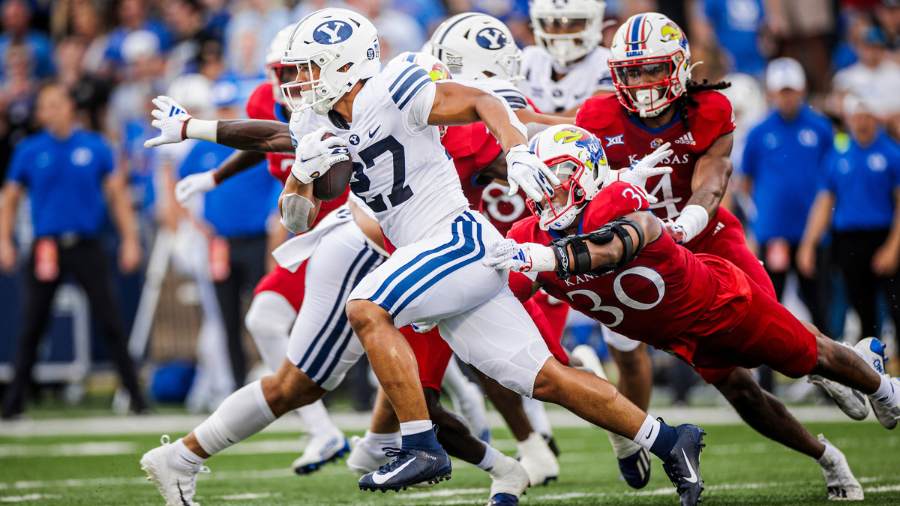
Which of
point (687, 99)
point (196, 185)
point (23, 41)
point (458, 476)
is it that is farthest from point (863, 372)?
point (23, 41)

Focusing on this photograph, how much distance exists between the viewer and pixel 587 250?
5.03m

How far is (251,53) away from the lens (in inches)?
480

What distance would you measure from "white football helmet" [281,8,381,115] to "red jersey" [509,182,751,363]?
36.2 inches

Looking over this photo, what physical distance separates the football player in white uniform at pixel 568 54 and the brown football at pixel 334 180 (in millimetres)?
2074

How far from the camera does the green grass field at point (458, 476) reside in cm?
626

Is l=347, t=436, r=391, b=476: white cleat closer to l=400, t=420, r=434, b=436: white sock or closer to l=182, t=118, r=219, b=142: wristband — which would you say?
l=400, t=420, r=434, b=436: white sock

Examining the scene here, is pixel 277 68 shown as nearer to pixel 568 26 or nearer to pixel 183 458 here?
pixel 568 26

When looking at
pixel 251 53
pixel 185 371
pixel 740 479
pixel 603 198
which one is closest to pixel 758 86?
pixel 251 53

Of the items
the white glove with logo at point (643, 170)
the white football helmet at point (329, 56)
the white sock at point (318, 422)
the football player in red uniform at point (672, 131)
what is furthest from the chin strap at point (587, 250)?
the white sock at point (318, 422)

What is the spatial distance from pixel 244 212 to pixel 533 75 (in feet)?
12.9

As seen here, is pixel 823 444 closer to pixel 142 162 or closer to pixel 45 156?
pixel 45 156

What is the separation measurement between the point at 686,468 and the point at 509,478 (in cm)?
91

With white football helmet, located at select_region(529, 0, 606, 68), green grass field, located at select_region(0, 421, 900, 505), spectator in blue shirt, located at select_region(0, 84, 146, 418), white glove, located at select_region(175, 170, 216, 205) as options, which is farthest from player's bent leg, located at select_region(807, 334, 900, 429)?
spectator in blue shirt, located at select_region(0, 84, 146, 418)

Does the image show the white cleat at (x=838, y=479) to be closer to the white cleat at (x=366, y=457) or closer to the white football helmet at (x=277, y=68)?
the white cleat at (x=366, y=457)
